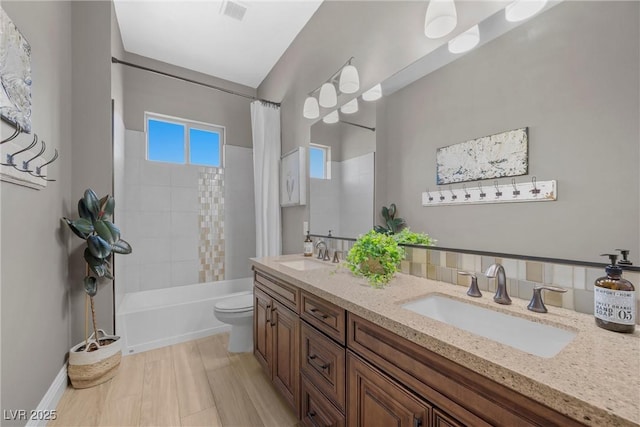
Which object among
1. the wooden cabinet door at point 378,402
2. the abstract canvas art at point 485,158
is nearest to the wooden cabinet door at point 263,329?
the wooden cabinet door at point 378,402

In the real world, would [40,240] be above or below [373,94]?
below

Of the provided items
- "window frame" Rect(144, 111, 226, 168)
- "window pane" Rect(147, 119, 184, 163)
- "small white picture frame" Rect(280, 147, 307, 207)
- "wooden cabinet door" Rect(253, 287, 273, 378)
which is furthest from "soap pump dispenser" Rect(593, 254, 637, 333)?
"window pane" Rect(147, 119, 184, 163)

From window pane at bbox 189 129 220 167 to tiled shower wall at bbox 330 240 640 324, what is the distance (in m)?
2.92

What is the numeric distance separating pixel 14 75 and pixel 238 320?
6.47 feet

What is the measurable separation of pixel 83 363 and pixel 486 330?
94.2 inches

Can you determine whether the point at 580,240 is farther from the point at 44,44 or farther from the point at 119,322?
the point at 119,322

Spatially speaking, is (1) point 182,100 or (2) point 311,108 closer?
(2) point 311,108

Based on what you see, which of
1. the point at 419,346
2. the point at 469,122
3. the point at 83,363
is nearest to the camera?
the point at 419,346

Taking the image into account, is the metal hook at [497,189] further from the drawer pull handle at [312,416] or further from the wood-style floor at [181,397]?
the wood-style floor at [181,397]

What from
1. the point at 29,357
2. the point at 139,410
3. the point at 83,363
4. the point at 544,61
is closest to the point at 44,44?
the point at 29,357

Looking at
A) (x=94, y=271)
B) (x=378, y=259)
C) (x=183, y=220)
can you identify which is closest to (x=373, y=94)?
(x=378, y=259)

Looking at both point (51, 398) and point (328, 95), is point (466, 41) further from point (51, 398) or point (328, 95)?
point (51, 398)

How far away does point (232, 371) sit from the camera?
1988mm

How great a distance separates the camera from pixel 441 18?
1.24m
